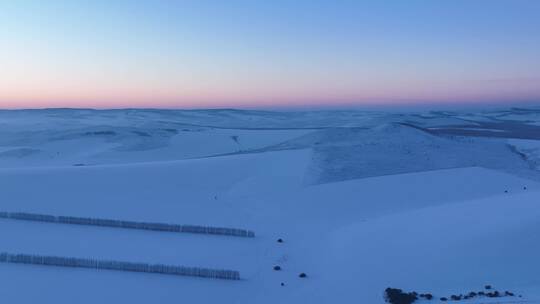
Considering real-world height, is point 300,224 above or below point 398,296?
below

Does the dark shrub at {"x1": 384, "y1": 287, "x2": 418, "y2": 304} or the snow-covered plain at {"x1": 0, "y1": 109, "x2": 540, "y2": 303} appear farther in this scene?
the snow-covered plain at {"x1": 0, "y1": 109, "x2": 540, "y2": 303}

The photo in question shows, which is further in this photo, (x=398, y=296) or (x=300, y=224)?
(x=300, y=224)

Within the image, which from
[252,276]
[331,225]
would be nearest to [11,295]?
[252,276]

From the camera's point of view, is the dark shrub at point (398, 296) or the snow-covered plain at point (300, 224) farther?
the snow-covered plain at point (300, 224)

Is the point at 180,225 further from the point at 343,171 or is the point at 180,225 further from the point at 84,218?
the point at 343,171
